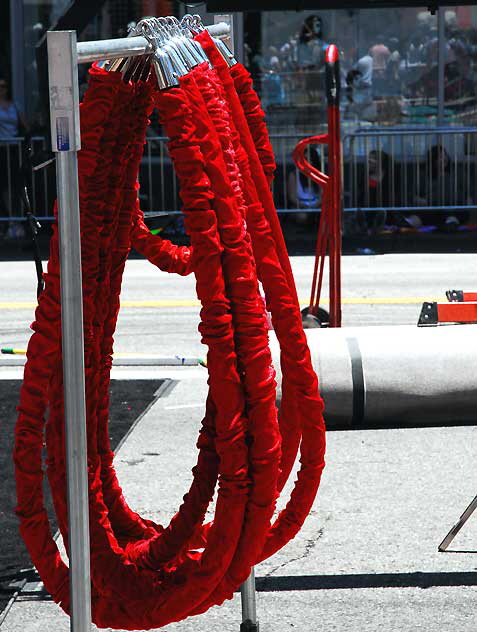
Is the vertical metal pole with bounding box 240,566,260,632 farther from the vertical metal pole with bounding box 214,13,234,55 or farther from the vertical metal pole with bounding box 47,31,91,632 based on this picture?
the vertical metal pole with bounding box 214,13,234,55

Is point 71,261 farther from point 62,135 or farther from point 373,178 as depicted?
point 373,178

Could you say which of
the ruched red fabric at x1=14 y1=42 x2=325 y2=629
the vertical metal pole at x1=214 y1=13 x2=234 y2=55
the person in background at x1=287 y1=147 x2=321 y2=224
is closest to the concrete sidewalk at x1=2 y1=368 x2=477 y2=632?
the ruched red fabric at x1=14 y1=42 x2=325 y2=629

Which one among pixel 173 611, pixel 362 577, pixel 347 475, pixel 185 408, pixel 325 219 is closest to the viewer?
pixel 173 611

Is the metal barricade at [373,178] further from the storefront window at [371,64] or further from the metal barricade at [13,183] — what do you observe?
Result: the storefront window at [371,64]

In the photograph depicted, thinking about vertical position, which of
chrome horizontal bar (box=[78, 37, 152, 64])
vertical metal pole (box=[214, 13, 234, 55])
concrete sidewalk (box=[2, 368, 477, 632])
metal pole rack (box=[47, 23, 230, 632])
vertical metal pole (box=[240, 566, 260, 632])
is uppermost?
vertical metal pole (box=[214, 13, 234, 55])

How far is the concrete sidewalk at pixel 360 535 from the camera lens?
4.56 m

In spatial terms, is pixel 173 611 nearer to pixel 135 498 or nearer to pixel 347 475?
pixel 135 498

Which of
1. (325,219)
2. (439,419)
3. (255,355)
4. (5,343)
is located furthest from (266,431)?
(5,343)

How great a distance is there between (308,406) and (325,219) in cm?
511

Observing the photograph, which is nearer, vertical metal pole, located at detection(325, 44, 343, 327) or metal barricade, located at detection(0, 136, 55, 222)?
vertical metal pole, located at detection(325, 44, 343, 327)

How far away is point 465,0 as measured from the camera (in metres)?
7.09

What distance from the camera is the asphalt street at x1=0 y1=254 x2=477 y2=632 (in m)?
4.57

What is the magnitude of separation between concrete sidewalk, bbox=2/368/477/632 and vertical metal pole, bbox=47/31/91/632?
65.7 inches

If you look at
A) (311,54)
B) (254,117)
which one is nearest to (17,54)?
(311,54)
